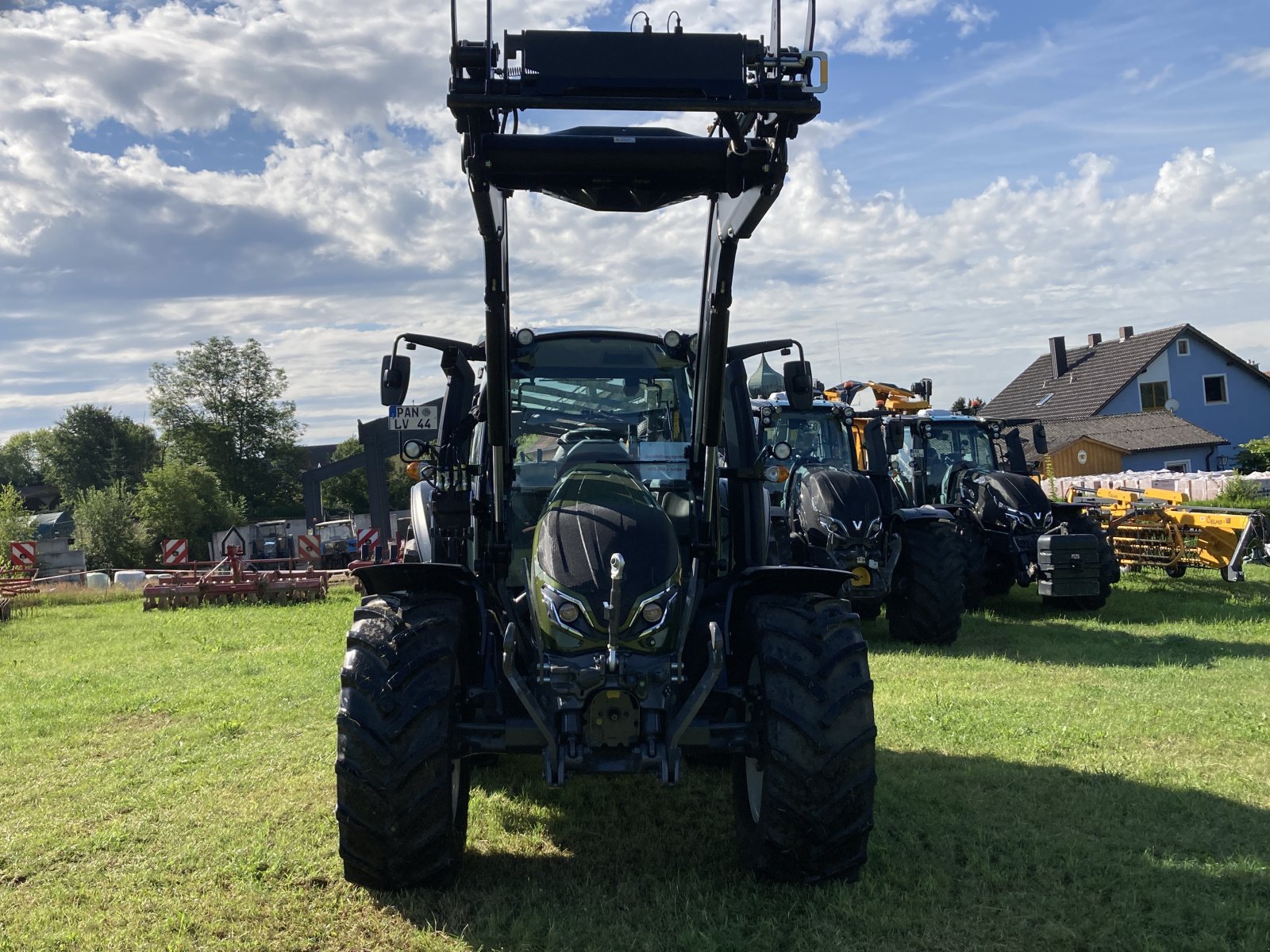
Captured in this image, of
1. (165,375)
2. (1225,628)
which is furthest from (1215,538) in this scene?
(165,375)

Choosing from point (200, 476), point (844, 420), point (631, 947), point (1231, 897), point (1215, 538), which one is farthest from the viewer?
point (200, 476)

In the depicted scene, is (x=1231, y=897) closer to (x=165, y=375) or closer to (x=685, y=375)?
(x=685, y=375)

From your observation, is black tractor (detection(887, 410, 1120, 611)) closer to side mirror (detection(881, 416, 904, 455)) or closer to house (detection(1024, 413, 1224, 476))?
side mirror (detection(881, 416, 904, 455))

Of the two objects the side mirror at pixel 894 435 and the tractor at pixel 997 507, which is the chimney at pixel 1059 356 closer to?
the tractor at pixel 997 507

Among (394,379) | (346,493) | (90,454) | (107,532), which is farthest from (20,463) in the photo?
(394,379)

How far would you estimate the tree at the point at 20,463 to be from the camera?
268ft

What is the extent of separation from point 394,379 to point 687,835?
2.73 m

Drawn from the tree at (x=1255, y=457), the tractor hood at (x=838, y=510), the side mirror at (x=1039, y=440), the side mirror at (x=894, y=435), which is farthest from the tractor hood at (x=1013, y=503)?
the tree at (x=1255, y=457)

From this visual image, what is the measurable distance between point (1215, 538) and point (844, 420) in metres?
5.47

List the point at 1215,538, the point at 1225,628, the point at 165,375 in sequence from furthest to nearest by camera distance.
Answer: the point at 165,375
the point at 1215,538
the point at 1225,628

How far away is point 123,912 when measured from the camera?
4.26 meters

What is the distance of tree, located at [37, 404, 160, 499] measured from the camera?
2512 inches

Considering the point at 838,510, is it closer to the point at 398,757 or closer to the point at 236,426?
the point at 398,757

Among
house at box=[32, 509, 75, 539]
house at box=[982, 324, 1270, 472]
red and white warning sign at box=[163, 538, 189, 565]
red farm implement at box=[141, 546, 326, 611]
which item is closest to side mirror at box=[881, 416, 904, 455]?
red farm implement at box=[141, 546, 326, 611]
